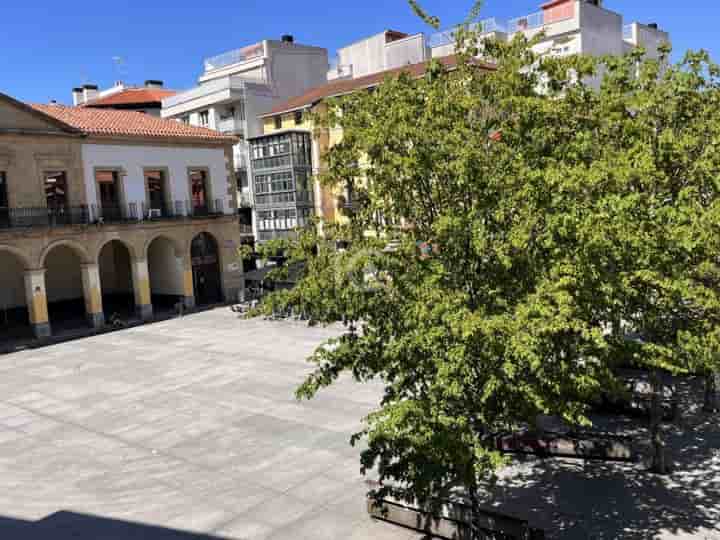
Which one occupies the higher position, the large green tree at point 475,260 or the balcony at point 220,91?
the balcony at point 220,91

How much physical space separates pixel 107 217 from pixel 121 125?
5251 millimetres

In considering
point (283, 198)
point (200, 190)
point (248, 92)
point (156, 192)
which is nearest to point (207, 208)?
point (200, 190)

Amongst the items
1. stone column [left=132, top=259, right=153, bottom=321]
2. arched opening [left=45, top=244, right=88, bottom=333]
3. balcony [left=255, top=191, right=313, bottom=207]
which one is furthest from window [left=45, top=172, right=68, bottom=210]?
balcony [left=255, top=191, right=313, bottom=207]

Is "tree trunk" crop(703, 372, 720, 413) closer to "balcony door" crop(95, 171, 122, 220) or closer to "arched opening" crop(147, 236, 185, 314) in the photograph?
"arched opening" crop(147, 236, 185, 314)

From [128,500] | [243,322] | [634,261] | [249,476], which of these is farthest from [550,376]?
[243,322]

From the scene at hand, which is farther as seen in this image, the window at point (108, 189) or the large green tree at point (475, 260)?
the window at point (108, 189)

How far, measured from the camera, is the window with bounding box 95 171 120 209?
3338 cm

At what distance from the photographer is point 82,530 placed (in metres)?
11.4

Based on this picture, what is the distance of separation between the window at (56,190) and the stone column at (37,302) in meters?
3.47

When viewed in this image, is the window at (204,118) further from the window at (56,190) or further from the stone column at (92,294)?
the stone column at (92,294)

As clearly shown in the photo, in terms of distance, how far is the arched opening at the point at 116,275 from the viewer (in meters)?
38.3

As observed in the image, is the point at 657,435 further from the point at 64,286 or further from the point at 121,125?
the point at 64,286

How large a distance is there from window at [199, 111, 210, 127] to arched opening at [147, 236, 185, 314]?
16.5m

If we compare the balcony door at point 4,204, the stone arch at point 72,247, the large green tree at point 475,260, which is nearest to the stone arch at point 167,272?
the stone arch at point 72,247
